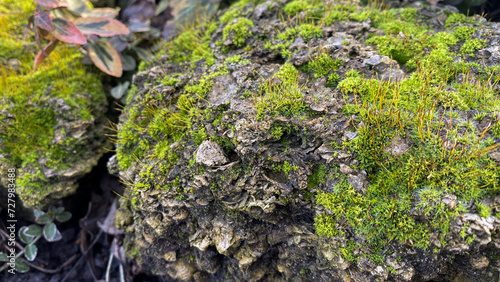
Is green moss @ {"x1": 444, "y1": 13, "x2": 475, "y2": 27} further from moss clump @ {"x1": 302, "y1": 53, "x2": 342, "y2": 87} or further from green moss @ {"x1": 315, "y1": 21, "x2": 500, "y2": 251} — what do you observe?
moss clump @ {"x1": 302, "y1": 53, "x2": 342, "y2": 87}

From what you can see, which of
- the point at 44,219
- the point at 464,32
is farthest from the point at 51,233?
the point at 464,32

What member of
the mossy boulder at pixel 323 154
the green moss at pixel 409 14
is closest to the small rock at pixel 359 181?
the mossy boulder at pixel 323 154

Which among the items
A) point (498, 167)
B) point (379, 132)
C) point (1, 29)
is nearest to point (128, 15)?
point (1, 29)

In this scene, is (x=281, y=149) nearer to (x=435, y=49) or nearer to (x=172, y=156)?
(x=172, y=156)

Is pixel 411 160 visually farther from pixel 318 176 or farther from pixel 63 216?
pixel 63 216

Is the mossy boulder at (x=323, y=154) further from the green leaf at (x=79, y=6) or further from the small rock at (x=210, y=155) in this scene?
the green leaf at (x=79, y=6)

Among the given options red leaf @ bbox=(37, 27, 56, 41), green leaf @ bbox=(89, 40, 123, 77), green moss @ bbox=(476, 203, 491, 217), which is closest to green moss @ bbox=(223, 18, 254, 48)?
green leaf @ bbox=(89, 40, 123, 77)
